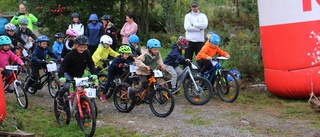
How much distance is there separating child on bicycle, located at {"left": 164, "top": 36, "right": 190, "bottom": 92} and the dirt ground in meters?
0.63

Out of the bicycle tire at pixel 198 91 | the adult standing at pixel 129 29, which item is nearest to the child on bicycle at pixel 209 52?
the bicycle tire at pixel 198 91

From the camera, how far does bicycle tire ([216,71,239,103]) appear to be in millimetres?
10477

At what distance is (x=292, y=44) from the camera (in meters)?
10.3

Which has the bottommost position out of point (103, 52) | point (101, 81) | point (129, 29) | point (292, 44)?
point (101, 81)

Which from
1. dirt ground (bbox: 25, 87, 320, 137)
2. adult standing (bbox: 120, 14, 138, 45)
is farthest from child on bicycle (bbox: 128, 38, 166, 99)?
adult standing (bbox: 120, 14, 138, 45)

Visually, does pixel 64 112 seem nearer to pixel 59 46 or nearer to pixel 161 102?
pixel 161 102

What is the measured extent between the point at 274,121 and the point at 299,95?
2.02m

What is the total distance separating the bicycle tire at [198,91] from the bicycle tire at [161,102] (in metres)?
1.18

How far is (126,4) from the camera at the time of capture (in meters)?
18.4

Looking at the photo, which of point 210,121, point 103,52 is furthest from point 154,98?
point 103,52

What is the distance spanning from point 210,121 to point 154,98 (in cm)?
112

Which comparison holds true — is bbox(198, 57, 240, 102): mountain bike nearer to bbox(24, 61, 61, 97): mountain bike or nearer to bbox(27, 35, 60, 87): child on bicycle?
bbox(24, 61, 61, 97): mountain bike

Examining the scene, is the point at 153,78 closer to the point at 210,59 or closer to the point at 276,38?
the point at 210,59

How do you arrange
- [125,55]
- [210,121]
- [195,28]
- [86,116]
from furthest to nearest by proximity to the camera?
[195,28] < [125,55] < [210,121] < [86,116]
